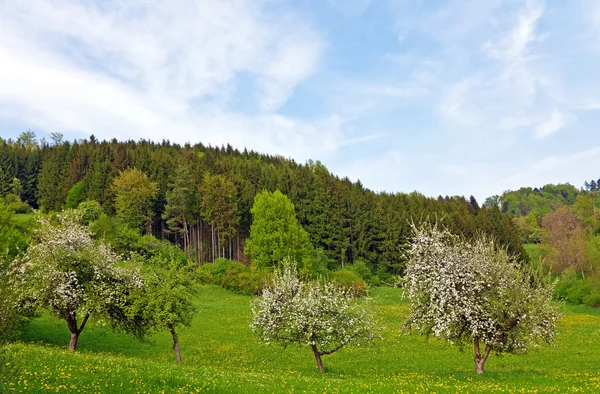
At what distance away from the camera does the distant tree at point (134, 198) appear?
96938 mm

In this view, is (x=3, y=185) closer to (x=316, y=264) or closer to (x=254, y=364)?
(x=316, y=264)

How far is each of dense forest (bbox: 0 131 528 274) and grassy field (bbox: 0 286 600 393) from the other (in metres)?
37.8

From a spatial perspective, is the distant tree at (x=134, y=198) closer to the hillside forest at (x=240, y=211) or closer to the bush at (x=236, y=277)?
the hillside forest at (x=240, y=211)

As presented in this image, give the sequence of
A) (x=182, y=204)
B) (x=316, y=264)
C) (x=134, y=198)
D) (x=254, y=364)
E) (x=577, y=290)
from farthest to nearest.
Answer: (x=182, y=204) < (x=134, y=198) < (x=316, y=264) < (x=577, y=290) < (x=254, y=364)

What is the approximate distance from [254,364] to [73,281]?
14.8 meters

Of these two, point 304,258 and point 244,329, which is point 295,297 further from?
point 304,258

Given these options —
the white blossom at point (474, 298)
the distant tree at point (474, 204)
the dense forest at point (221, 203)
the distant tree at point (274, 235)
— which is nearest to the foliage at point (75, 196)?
the dense forest at point (221, 203)

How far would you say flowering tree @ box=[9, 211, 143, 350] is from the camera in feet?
95.4

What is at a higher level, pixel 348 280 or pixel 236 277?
pixel 236 277

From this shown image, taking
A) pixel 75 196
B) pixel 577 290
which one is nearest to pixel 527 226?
pixel 577 290

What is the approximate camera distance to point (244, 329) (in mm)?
45812

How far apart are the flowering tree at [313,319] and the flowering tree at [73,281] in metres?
9.56

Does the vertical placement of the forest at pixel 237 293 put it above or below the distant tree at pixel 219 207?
below

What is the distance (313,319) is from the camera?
2695 cm
